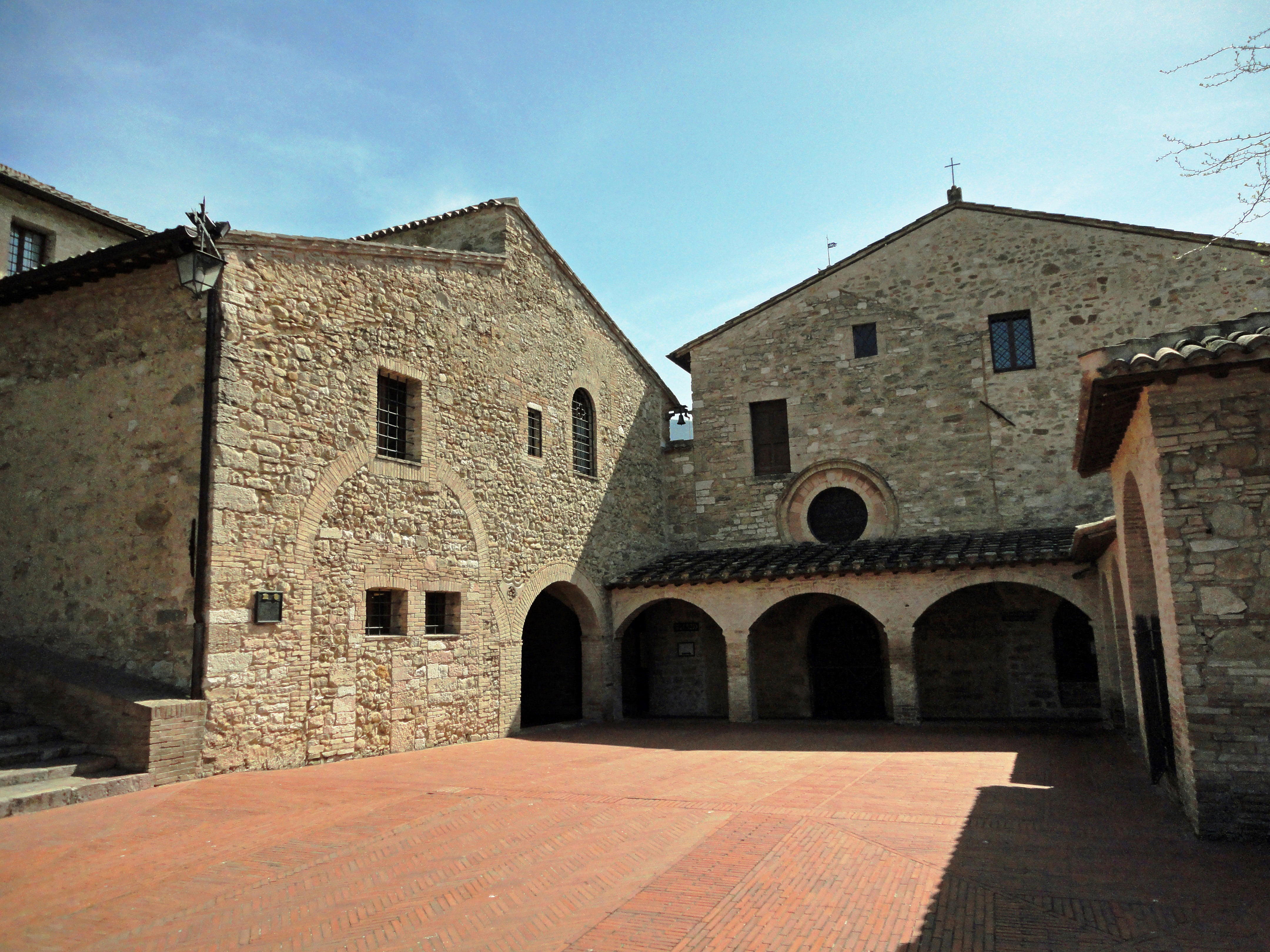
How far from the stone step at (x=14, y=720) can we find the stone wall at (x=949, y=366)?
12280 millimetres

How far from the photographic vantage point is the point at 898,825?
671 cm

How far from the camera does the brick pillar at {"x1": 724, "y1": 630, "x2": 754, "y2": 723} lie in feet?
A: 49.9

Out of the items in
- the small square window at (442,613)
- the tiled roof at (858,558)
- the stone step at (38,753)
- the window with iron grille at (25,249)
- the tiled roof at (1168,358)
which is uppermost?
the window with iron grille at (25,249)

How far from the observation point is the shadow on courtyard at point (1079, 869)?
4.39 m

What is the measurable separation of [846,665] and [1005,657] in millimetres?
2947

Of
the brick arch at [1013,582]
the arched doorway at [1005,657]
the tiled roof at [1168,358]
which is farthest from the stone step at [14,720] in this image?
the arched doorway at [1005,657]

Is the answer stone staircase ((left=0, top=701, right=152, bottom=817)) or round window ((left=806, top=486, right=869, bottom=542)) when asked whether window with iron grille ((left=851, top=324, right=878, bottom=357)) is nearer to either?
round window ((left=806, top=486, right=869, bottom=542))

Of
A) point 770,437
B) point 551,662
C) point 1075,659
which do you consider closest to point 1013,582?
point 1075,659

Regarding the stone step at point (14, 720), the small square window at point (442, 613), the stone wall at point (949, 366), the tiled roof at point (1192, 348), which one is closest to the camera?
the tiled roof at point (1192, 348)

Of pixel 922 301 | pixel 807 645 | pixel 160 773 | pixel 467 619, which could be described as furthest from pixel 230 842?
pixel 922 301

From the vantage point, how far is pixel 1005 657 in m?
15.6

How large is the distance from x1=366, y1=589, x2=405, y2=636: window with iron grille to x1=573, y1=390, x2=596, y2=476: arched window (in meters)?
5.33

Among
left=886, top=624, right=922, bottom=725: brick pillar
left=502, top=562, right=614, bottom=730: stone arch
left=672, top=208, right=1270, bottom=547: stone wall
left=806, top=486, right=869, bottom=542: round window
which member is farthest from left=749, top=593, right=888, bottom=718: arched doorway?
left=502, top=562, right=614, bottom=730: stone arch

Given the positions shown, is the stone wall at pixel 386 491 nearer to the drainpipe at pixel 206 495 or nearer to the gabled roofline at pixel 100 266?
the drainpipe at pixel 206 495
